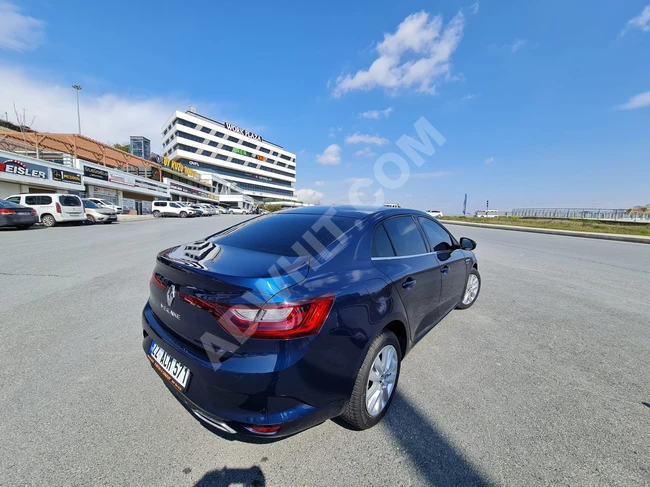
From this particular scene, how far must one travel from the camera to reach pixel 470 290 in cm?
442

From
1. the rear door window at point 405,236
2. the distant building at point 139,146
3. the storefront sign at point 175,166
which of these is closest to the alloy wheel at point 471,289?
the rear door window at point 405,236

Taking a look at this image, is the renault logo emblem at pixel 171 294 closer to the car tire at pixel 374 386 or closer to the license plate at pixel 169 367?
the license plate at pixel 169 367

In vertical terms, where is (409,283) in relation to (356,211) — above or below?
below

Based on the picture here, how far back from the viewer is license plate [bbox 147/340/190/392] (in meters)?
1.79

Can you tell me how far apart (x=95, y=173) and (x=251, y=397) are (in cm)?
3427

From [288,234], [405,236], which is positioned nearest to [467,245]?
[405,236]

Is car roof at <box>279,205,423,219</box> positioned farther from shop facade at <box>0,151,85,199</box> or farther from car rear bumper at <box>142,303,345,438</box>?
shop facade at <box>0,151,85,199</box>

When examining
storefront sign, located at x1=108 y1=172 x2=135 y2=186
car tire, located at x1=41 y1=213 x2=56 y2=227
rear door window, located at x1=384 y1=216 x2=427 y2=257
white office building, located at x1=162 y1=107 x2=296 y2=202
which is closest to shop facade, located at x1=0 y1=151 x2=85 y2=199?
storefront sign, located at x1=108 y1=172 x2=135 y2=186

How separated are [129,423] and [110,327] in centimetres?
194

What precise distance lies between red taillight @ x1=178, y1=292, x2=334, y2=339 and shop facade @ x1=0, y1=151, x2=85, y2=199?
1045 inches

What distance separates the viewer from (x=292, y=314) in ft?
5.25

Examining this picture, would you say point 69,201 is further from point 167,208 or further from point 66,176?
point 167,208

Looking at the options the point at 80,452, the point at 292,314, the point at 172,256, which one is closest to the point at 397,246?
the point at 292,314

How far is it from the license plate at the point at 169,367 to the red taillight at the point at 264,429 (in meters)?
0.54
